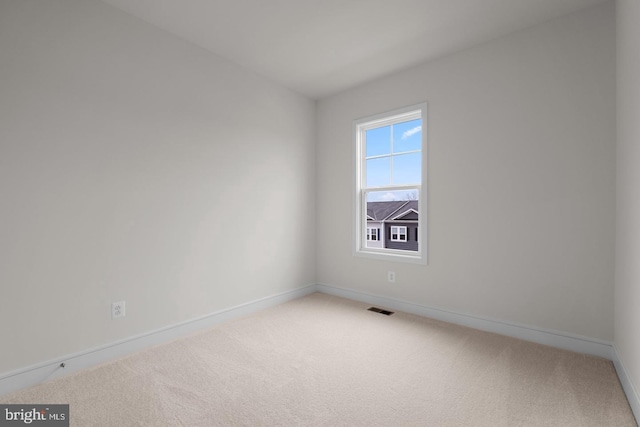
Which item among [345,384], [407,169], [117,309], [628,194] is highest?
[407,169]

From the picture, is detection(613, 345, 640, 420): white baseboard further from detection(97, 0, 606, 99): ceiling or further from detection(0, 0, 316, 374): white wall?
detection(0, 0, 316, 374): white wall

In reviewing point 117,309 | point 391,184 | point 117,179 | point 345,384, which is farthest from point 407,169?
point 117,309

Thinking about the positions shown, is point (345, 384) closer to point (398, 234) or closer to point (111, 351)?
point (111, 351)

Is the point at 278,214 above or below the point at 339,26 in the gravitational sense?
below

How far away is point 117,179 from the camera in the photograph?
242 cm

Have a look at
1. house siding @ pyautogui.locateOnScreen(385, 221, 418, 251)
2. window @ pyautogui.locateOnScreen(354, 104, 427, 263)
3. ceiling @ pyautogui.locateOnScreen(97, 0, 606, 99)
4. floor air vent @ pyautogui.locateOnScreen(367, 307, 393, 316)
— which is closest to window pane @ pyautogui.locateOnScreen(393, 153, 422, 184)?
window @ pyautogui.locateOnScreen(354, 104, 427, 263)

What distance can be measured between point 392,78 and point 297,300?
2.96 m

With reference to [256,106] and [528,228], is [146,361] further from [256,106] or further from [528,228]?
[528,228]

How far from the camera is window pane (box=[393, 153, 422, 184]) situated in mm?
3441

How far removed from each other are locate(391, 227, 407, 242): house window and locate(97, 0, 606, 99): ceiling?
184 centimetres

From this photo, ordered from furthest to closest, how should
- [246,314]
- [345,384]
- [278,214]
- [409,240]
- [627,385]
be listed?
[278,214], [409,240], [246,314], [345,384], [627,385]

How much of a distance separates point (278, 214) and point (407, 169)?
65.3 inches

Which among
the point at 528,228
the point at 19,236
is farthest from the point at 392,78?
the point at 19,236

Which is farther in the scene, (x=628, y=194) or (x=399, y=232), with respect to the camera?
(x=399, y=232)
